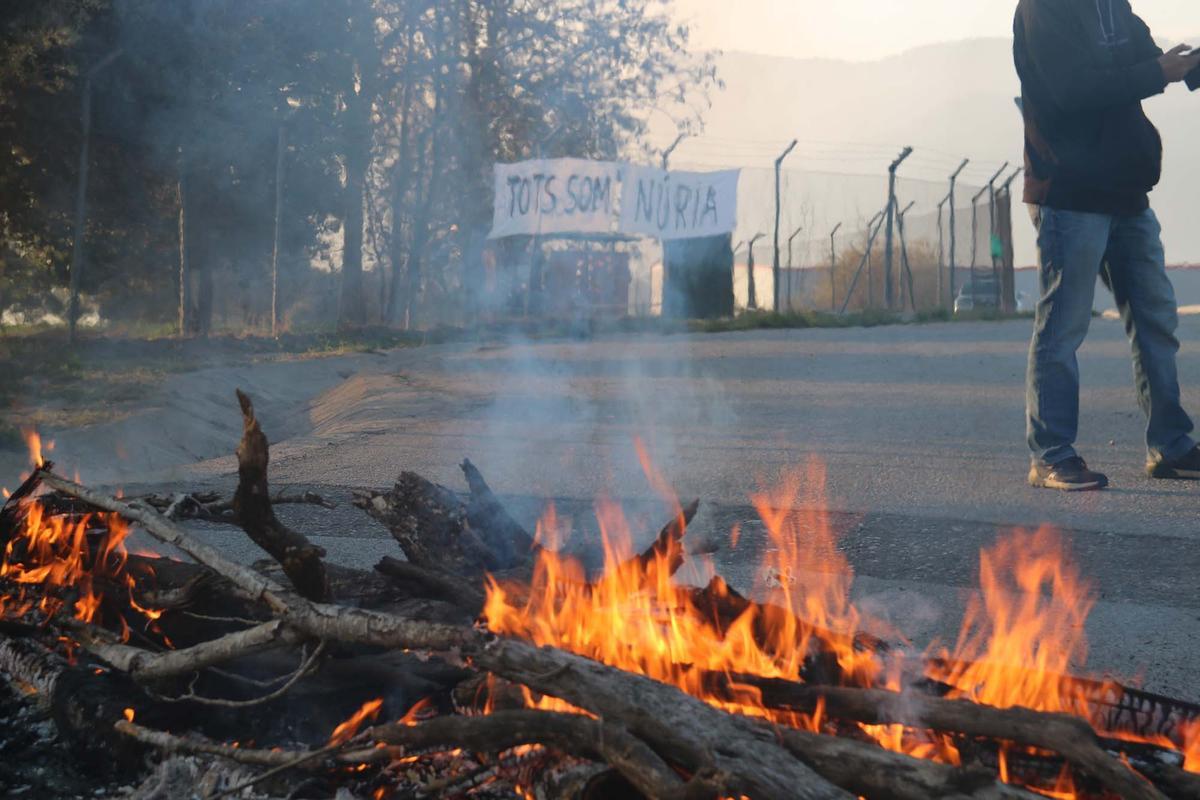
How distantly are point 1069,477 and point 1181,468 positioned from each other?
566 mm

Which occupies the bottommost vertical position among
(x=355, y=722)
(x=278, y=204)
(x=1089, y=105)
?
(x=355, y=722)

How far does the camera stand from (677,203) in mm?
15984

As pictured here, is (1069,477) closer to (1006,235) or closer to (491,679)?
(491,679)

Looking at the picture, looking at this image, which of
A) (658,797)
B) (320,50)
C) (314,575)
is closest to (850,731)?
(658,797)

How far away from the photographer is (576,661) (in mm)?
1532

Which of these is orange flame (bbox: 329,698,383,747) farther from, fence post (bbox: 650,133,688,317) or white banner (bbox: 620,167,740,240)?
fence post (bbox: 650,133,688,317)

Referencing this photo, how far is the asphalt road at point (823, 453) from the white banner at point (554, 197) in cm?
403

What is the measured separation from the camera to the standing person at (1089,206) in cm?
422

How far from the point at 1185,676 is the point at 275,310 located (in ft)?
46.9

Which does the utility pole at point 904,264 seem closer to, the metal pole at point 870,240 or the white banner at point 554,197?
the metal pole at point 870,240

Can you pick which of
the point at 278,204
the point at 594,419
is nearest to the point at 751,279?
the point at 278,204

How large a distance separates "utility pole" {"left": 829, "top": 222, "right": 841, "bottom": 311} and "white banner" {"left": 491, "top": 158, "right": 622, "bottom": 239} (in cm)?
961

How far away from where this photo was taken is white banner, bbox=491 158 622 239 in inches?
563

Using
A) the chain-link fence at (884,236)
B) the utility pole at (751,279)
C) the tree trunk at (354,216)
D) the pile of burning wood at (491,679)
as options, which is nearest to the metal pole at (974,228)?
the chain-link fence at (884,236)
